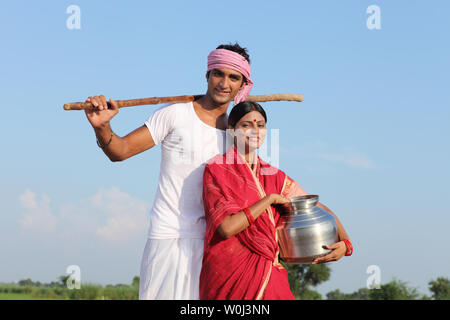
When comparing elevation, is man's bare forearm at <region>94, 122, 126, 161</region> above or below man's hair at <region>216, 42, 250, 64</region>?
below

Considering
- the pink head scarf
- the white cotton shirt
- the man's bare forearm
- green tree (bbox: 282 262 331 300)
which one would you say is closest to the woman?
the white cotton shirt

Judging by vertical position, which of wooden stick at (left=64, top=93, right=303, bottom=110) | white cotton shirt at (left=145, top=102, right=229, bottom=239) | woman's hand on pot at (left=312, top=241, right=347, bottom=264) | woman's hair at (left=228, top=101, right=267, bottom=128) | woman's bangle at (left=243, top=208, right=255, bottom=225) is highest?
wooden stick at (left=64, top=93, right=303, bottom=110)

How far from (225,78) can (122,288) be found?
28191mm

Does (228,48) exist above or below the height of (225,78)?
above

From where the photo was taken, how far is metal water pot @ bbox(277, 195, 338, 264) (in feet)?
14.7

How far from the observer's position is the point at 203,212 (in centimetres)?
484

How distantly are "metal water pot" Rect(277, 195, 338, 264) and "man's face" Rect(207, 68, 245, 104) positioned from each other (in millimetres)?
1250

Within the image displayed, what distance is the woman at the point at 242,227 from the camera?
14.4 feet

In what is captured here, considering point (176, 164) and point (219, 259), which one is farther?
point (176, 164)

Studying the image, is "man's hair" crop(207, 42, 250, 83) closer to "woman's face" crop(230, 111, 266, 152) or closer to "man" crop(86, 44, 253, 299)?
"man" crop(86, 44, 253, 299)

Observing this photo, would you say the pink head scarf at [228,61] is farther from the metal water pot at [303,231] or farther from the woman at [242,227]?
the metal water pot at [303,231]

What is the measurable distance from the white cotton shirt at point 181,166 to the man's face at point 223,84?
27 centimetres
